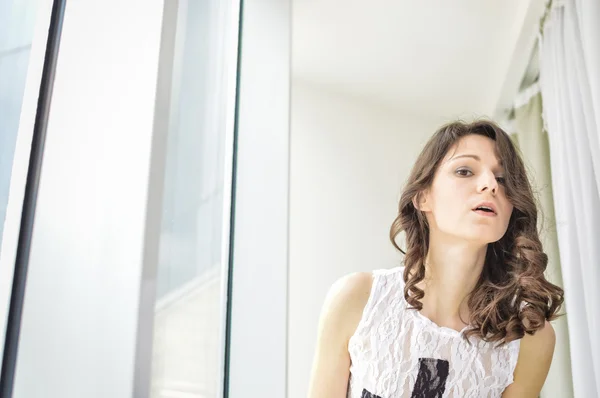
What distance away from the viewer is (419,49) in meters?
1.99

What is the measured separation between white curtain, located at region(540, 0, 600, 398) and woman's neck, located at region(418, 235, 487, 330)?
432 mm

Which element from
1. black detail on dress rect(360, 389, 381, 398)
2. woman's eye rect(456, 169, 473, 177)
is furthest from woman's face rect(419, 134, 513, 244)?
black detail on dress rect(360, 389, 381, 398)

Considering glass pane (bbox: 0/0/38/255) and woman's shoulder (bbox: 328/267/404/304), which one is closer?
glass pane (bbox: 0/0/38/255)

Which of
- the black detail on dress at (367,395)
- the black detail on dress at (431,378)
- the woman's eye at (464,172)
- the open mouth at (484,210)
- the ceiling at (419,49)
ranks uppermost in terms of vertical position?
the ceiling at (419,49)

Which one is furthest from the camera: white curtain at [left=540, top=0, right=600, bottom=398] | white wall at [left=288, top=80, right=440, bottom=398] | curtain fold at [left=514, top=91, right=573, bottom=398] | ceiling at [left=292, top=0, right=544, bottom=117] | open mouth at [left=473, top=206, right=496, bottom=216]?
white wall at [left=288, top=80, right=440, bottom=398]

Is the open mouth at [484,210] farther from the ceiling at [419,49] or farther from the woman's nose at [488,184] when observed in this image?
the ceiling at [419,49]

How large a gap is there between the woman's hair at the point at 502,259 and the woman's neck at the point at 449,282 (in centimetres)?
2

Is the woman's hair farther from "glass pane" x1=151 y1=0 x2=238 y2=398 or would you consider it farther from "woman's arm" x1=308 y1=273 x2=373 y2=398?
"glass pane" x1=151 y1=0 x2=238 y2=398

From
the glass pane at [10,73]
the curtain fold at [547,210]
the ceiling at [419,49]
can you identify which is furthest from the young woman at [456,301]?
the ceiling at [419,49]

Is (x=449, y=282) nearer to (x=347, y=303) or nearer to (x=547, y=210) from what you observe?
(x=347, y=303)

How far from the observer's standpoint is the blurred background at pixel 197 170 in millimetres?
362

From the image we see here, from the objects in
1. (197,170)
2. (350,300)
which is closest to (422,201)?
(350,300)

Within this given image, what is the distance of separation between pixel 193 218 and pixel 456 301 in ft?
1.84

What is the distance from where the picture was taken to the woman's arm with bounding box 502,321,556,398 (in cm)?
88
